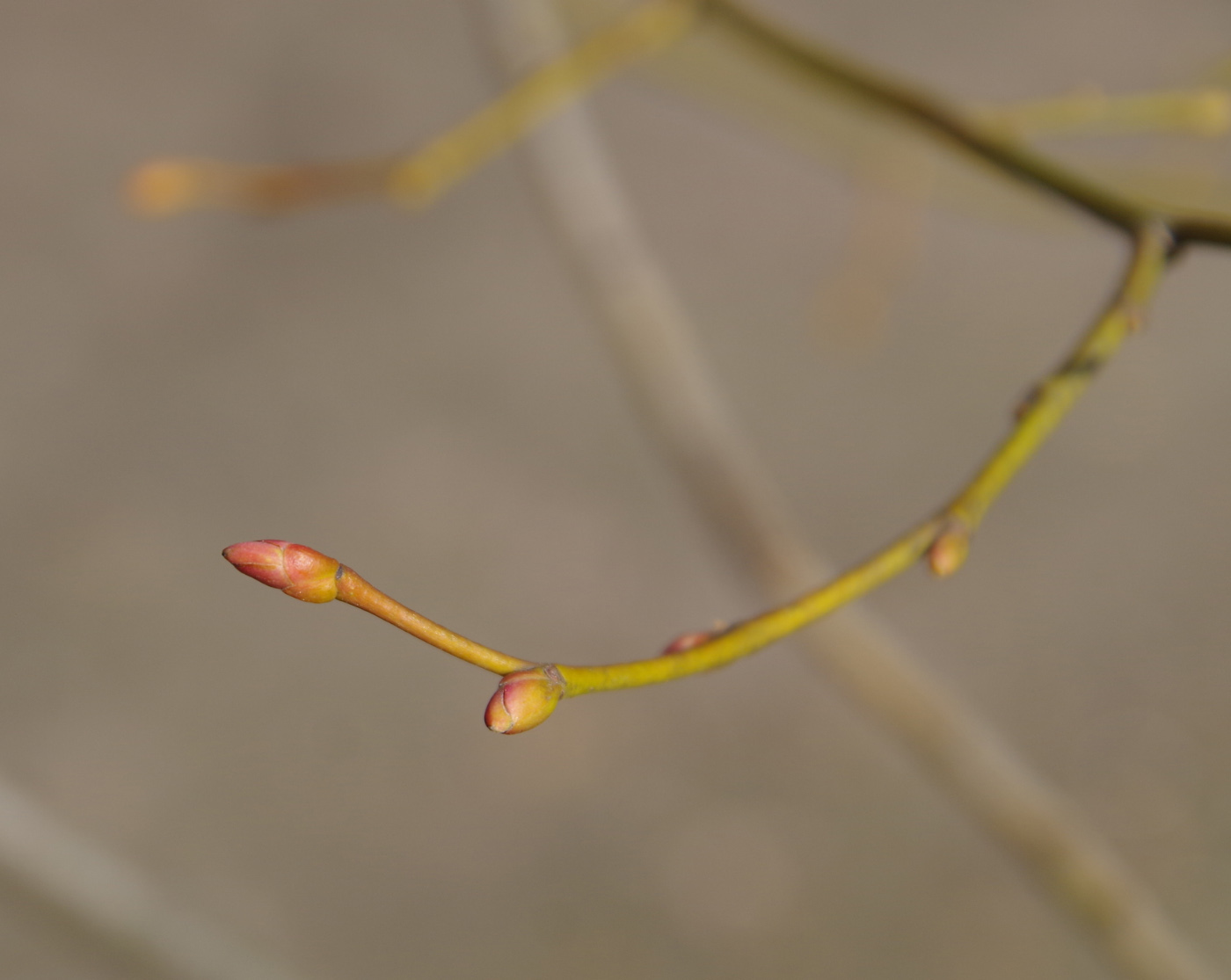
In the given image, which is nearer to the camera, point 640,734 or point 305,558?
point 305,558

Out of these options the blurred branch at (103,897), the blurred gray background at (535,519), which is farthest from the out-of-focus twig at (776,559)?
the blurred gray background at (535,519)

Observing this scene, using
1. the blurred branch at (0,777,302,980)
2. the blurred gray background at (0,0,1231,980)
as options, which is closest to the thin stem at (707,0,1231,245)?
the blurred branch at (0,777,302,980)

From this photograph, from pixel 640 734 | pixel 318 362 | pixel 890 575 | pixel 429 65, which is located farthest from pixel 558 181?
pixel 429 65

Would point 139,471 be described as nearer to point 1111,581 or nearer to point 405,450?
point 405,450

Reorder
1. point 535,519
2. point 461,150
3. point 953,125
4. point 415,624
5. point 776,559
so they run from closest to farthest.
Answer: point 415,624
point 953,125
point 461,150
point 776,559
point 535,519

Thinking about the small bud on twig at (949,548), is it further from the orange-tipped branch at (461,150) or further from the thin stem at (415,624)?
the orange-tipped branch at (461,150)

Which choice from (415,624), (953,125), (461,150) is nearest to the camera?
(415,624)

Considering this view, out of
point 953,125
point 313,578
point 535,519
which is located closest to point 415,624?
point 313,578

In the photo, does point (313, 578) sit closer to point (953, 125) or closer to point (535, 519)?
point (953, 125)
